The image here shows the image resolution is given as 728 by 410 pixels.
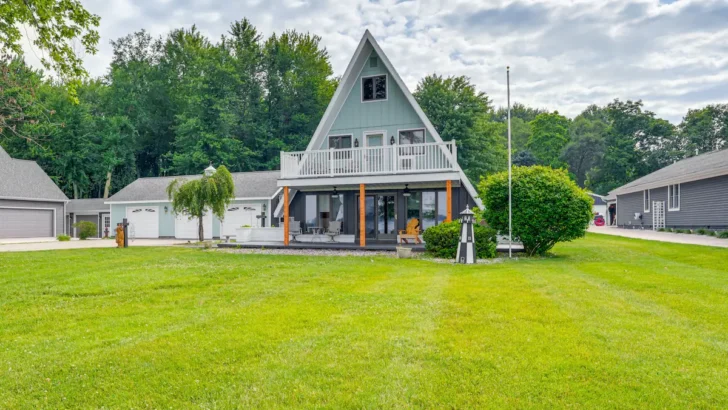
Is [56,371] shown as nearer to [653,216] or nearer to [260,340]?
[260,340]

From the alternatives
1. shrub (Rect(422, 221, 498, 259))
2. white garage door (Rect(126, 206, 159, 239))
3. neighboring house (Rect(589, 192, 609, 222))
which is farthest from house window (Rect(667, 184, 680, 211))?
white garage door (Rect(126, 206, 159, 239))

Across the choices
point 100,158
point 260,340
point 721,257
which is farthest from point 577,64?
point 100,158

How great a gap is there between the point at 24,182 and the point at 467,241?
2859 cm

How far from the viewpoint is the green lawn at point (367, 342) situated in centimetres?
330

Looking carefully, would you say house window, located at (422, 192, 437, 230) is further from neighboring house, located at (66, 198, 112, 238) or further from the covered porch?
neighboring house, located at (66, 198, 112, 238)

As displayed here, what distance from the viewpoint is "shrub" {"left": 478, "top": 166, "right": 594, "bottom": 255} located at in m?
12.7

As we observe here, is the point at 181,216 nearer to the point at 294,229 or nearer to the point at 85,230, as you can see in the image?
the point at 85,230

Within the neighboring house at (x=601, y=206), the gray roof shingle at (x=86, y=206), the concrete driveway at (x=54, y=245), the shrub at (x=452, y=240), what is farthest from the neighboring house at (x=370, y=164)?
the neighboring house at (x=601, y=206)

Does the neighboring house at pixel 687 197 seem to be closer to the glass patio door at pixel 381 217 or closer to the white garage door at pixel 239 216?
the glass patio door at pixel 381 217

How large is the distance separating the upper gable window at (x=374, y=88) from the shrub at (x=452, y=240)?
6.63 meters

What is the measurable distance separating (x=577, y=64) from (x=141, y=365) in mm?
28065

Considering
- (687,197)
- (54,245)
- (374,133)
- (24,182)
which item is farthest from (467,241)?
(24,182)

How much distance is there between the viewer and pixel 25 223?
26156mm

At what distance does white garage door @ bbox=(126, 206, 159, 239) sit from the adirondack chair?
58.4 ft
